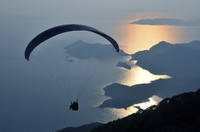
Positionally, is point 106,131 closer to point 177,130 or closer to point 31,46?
point 177,130

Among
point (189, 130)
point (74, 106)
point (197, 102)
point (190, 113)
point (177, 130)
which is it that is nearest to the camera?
point (74, 106)

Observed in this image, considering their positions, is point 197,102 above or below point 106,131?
above

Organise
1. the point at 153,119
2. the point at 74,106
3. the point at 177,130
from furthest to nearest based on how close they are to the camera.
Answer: the point at 153,119 → the point at 177,130 → the point at 74,106

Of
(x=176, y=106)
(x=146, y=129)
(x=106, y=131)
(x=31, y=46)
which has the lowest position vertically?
(x=106, y=131)

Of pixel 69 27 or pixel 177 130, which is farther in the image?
pixel 177 130

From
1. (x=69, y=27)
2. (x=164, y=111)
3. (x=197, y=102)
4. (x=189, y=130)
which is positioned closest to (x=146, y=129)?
(x=164, y=111)

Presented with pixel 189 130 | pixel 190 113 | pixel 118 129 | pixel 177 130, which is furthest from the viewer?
pixel 118 129

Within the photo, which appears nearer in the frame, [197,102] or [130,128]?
[197,102]

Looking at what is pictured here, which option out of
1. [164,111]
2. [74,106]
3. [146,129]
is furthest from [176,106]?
[74,106]

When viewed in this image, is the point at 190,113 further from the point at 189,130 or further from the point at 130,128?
the point at 130,128
